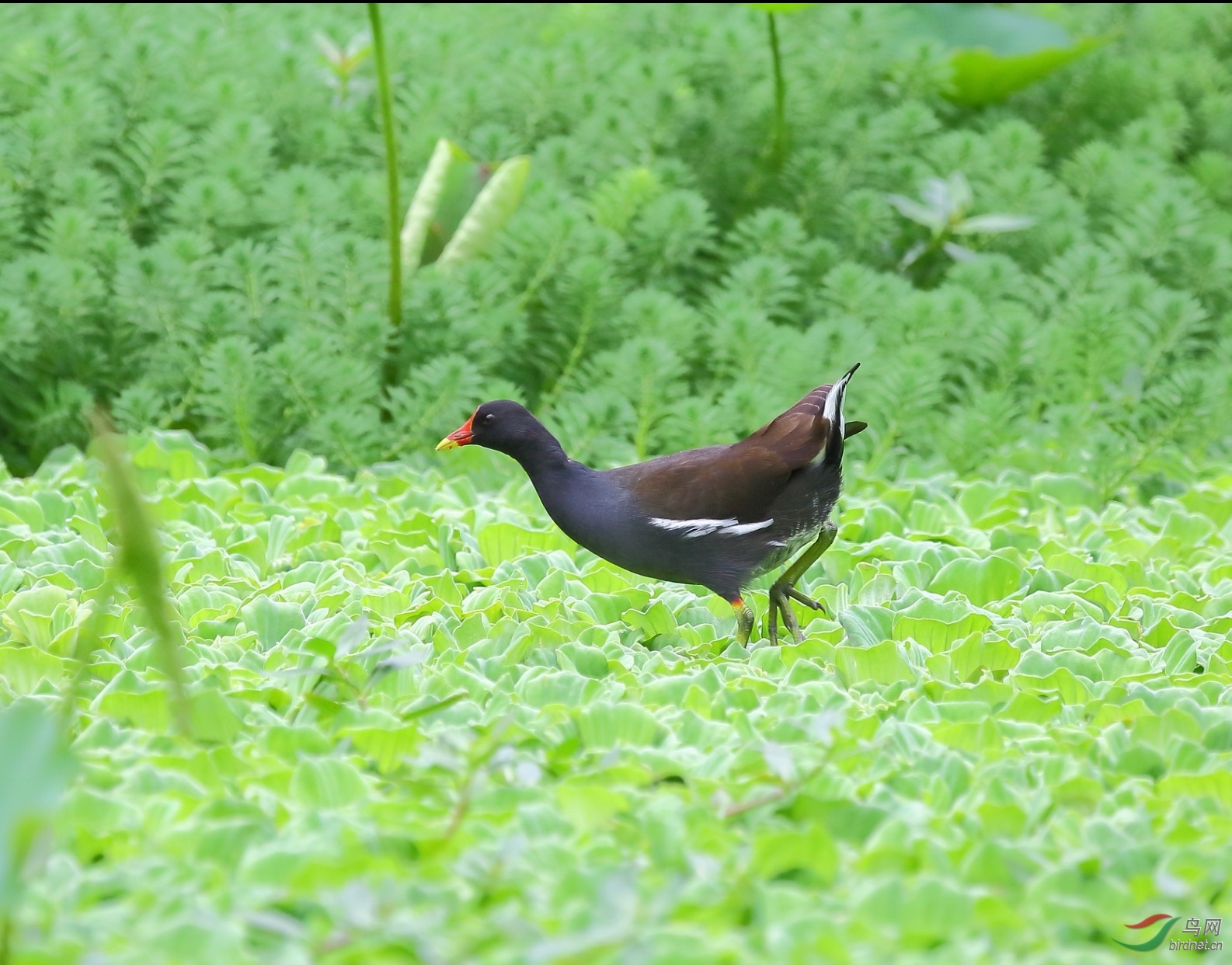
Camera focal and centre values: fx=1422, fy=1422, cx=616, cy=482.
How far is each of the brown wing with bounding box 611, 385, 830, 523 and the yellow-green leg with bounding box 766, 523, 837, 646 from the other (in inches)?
8.8

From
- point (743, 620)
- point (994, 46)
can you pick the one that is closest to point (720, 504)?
point (743, 620)

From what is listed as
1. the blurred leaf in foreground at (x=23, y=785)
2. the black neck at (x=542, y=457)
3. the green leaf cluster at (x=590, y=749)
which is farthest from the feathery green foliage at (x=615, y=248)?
the blurred leaf in foreground at (x=23, y=785)

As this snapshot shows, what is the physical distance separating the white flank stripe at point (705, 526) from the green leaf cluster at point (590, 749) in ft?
0.76

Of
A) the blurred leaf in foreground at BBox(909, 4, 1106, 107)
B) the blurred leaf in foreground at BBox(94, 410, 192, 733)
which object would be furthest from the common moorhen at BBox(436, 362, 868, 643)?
the blurred leaf in foreground at BBox(909, 4, 1106, 107)

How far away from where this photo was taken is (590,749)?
7.33ft

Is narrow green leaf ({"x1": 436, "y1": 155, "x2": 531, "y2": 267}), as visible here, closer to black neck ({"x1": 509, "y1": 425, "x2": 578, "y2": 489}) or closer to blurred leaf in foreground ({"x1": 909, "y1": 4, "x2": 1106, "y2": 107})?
black neck ({"x1": 509, "y1": 425, "x2": 578, "y2": 489})

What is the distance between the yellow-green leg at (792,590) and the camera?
10.0 feet

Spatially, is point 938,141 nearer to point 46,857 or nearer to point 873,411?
point 873,411

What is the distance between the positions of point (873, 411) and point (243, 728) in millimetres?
2454

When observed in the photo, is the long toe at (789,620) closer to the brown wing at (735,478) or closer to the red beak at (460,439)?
the brown wing at (735,478)

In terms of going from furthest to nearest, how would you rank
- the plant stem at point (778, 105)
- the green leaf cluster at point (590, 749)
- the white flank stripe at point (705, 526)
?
the plant stem at point (778, 105)
the white flank stripe at point (705, 526)
the green leaf cluster at point (590, 749)

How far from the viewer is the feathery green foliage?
4156 mm

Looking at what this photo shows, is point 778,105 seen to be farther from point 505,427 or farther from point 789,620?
point 789,620

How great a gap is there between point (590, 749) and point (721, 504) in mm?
774
